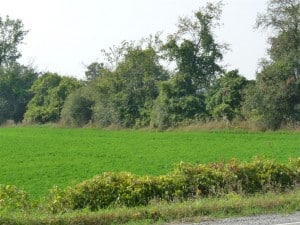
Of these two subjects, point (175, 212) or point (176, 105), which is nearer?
point (175, 212)

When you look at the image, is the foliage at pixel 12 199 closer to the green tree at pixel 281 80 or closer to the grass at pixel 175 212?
the grass at pixel 175 212

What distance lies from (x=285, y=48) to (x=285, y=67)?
2699 mm

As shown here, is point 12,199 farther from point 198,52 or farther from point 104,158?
point 198,52

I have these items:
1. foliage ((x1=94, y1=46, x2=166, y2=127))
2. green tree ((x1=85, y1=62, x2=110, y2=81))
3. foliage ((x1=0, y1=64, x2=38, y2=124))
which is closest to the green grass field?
foliage ((x1=94, y1=46, x2=166, y2=127))

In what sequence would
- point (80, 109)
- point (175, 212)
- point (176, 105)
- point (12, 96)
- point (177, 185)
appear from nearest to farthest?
point (175, 212), point (177, 185), point (176, 105), point (80, 109), point (12, 96)

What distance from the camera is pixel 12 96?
268ft

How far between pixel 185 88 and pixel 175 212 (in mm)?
43074

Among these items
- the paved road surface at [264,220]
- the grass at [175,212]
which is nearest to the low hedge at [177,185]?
the grass at [175,212]

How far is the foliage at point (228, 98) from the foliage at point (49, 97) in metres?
26.5

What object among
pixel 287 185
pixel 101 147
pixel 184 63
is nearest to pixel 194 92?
pixel 184 63

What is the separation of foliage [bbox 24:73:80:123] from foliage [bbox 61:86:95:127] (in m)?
5.77

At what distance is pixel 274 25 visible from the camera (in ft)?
148

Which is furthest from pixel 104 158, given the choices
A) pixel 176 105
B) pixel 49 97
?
pixel 49 97

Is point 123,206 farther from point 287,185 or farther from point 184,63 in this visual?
point 184,63
